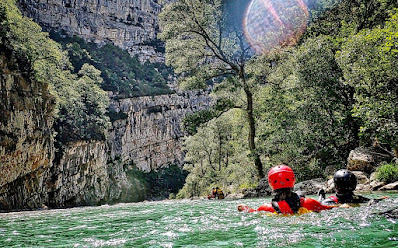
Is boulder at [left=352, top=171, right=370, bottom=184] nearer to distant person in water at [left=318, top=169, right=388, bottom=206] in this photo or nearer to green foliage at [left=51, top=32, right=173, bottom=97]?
distant person in water at [left=318, top=169, right=388, bottom=206]

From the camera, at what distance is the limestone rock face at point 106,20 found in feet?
191

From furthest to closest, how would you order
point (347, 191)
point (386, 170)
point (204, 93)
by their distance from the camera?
point (204, 93)
point (386, 170)
point (347, 191)

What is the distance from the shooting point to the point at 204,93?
73.5 meters

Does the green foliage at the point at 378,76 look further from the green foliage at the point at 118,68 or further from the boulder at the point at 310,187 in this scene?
the green foliage at the point at 118,68

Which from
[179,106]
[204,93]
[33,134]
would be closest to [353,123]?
[33,134]

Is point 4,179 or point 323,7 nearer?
point 323,7

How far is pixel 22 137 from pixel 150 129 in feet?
139

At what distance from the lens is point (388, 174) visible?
8445mm

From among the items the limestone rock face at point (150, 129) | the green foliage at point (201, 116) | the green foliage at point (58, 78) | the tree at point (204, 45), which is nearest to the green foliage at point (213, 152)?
the tree at point (204, 45)

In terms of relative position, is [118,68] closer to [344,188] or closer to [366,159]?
[366,159]

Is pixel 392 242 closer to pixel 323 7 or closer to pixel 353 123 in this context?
pixel 353 123

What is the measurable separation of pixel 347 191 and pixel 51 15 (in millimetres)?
68341

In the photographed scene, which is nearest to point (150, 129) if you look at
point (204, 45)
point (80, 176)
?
point (80, 176)

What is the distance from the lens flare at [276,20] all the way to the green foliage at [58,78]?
16.6 meters
